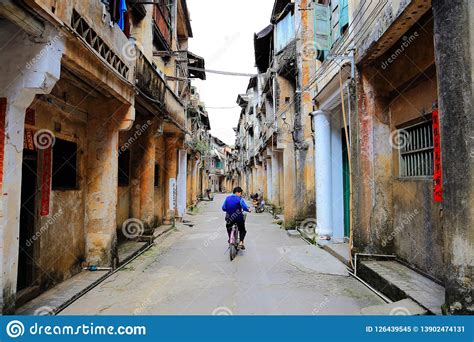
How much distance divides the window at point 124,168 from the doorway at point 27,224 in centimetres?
453

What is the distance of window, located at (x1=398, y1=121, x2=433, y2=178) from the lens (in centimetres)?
548

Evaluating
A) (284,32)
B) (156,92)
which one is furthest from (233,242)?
(284,32)

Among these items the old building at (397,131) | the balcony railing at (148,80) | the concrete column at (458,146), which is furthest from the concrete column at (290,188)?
the concrete column at (458,146)

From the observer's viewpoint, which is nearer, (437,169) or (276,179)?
(437,169)

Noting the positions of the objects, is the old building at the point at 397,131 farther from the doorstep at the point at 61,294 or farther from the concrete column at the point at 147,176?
the concrete column at the point at 147,176

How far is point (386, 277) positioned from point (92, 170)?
584 cm

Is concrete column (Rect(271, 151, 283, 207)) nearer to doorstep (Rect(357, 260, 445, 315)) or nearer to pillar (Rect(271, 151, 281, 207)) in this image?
pillar (Rect(271, 151, 281, 207))

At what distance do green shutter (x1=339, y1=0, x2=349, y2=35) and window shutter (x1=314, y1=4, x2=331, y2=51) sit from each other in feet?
2.53

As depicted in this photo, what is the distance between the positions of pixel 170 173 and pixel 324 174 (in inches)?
282

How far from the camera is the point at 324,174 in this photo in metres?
9.54

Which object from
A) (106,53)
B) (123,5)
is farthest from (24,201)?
(123,5)

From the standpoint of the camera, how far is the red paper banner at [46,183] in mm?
5234

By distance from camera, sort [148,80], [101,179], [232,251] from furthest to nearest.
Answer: [148,80] < [232,251] < [101,179]

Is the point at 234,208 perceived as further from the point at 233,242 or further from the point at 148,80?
the point at 148,80
